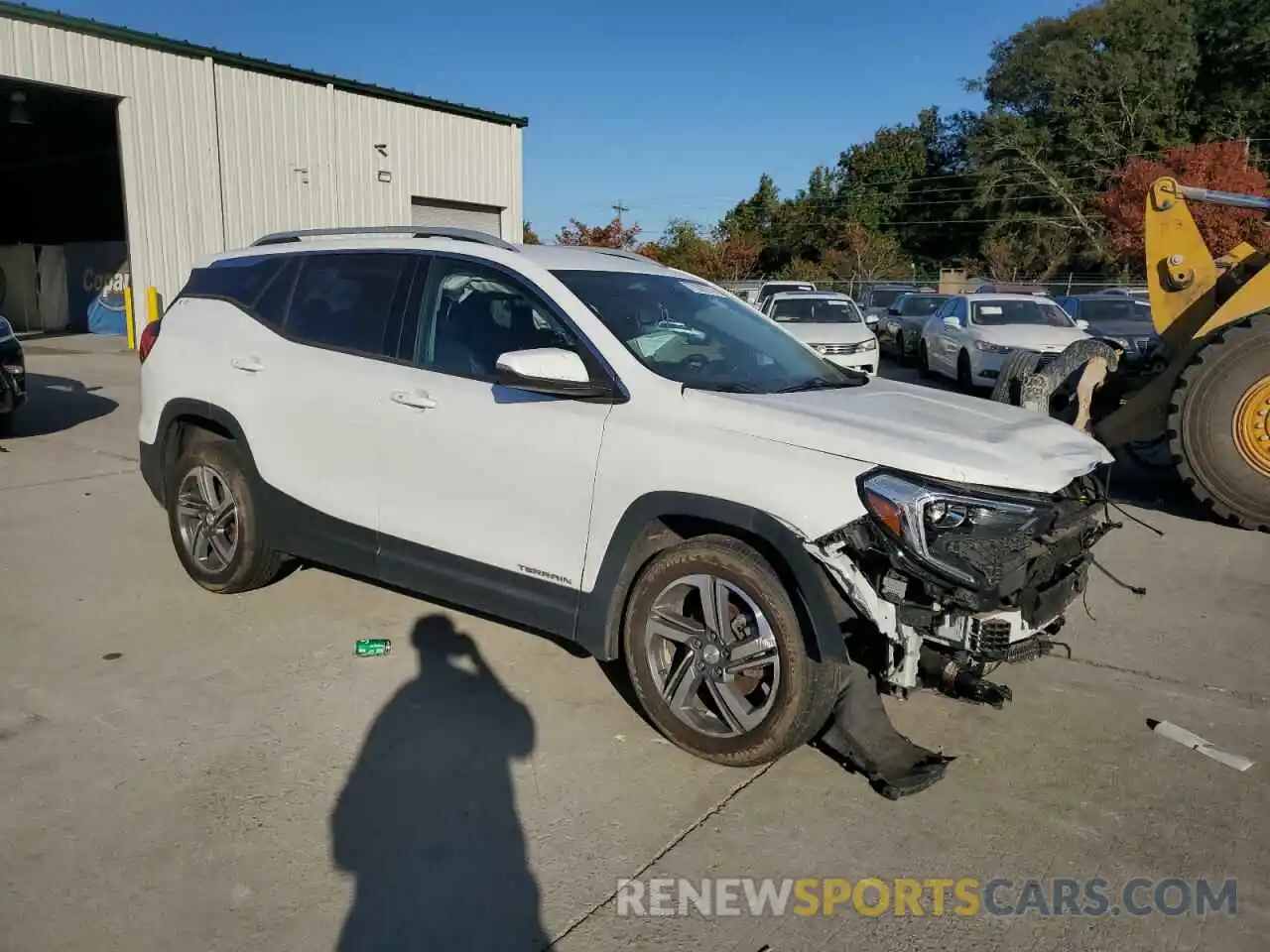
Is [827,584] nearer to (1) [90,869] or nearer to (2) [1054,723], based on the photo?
(2) [1054,723]

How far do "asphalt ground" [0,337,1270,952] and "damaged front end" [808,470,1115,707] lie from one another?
55cm

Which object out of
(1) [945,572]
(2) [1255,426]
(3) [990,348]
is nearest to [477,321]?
(1) [945,572]

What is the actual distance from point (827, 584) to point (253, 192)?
21.5 metres

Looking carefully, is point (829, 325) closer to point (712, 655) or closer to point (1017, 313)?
point (1017, 313)

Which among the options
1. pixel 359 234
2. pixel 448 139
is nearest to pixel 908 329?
pixel 448 139

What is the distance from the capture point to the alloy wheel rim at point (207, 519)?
5.46m

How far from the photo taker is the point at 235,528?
214 inches

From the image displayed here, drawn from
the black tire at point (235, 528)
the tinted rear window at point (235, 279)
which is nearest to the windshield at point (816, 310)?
the tinted rear window at point (235, 279)

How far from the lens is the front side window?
4391 millimetres

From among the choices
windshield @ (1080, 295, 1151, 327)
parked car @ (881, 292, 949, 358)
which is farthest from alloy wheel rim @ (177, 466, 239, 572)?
parked car @ (881, 292, 949, 358)

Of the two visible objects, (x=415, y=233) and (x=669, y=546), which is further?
(x=415, y=233)

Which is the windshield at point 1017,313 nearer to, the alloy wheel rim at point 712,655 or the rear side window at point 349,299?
the rear side window at point 349,299

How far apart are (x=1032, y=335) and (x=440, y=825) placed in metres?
13.5

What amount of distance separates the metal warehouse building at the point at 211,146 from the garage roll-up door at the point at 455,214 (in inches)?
1.4
